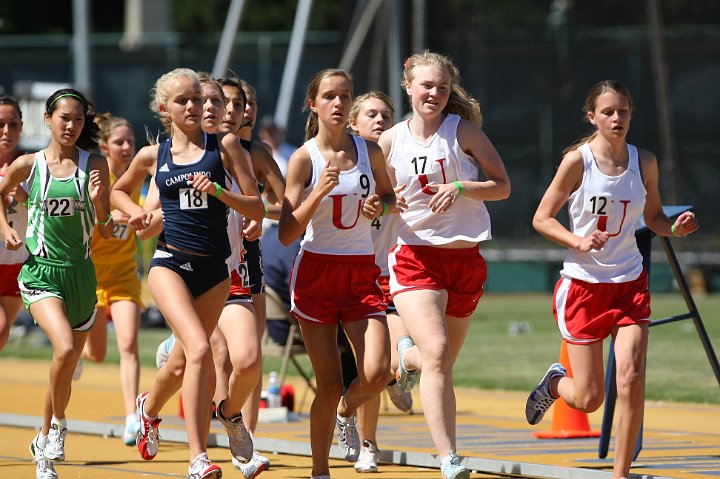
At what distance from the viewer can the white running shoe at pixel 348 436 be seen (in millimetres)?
8656

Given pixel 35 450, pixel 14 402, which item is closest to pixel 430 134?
pixel 35 450

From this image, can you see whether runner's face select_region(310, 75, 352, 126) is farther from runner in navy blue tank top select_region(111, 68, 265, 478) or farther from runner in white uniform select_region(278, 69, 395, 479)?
runner in navy blue tank top select_region(111, 68, 265, 478)

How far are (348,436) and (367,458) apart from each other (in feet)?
1.02

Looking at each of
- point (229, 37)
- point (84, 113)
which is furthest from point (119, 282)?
point (229, 37)

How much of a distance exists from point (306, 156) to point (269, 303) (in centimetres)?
415

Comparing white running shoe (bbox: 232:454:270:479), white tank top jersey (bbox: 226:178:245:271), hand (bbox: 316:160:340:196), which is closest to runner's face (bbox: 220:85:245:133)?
white tank top jersey (bbox: 226:178:245:271)

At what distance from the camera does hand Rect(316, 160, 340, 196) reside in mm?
7535

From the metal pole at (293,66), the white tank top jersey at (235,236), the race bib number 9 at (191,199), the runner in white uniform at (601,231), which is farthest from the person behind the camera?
the metal pole at (293,66)

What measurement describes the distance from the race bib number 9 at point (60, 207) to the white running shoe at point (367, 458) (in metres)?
2.29

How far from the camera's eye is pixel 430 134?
26.3 feet

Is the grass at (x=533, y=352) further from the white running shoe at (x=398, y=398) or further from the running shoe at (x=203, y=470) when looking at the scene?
the running shoe at (x=203, y=470)

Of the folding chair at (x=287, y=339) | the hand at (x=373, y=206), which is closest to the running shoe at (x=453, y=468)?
the hand at (x=373, y=206)

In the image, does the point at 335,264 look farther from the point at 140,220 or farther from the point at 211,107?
the point at 211,107

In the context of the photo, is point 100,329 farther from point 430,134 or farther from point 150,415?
point 430,134
